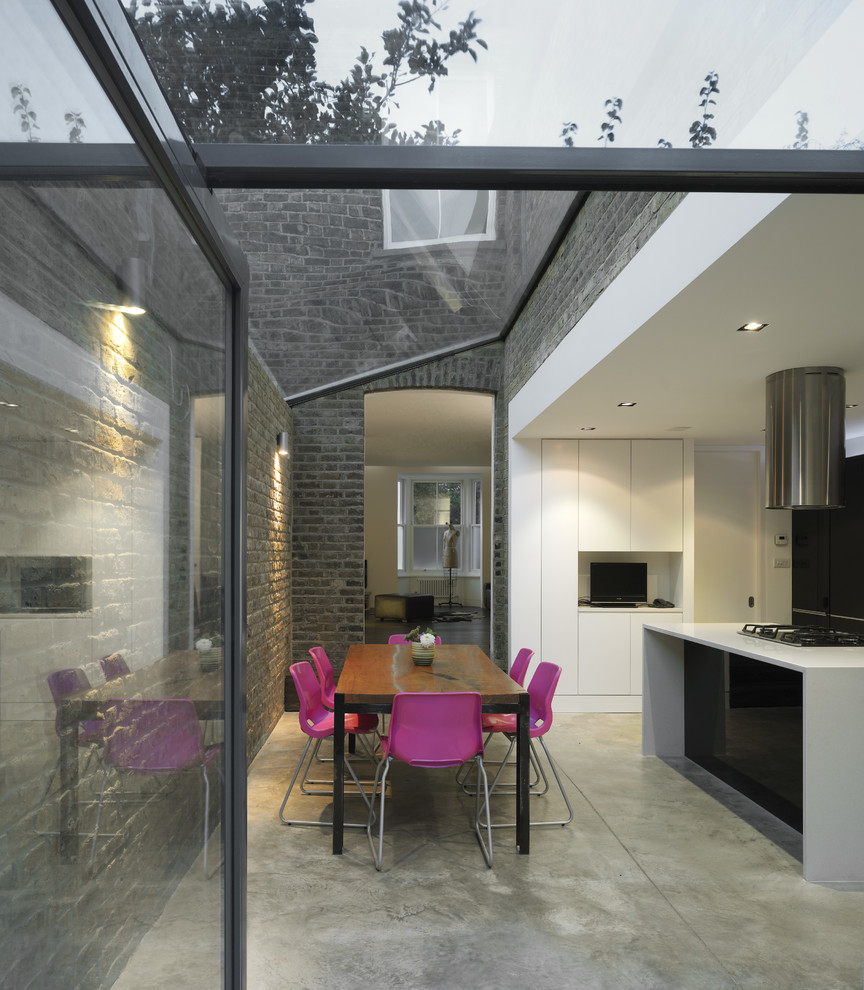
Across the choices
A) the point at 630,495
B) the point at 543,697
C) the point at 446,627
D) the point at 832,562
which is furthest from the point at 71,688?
the point at 446,627

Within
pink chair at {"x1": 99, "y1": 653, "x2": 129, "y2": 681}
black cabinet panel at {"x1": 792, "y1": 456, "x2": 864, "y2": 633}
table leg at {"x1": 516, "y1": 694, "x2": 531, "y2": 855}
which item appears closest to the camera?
pink chair at {"x1": 99, "y1": 653, "x2": 129, "y2": 681}

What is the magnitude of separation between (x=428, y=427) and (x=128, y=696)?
9375 millimetres

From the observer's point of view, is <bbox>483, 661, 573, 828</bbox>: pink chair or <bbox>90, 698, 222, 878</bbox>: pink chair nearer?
<bbox>90, 698, 222, 878</bbox>: pink chair

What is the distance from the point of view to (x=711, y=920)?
3.11 m

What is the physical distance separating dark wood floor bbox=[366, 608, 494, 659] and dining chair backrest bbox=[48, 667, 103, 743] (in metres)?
9.38

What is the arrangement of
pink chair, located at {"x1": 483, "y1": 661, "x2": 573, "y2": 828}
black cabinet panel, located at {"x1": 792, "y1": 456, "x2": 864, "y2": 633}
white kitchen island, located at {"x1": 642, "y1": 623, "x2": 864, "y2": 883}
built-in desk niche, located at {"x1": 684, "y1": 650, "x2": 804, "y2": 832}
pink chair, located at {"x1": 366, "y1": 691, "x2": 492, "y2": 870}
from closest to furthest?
white kitchen island, located at {"x1": 642, "y1": 623, "x2": 864, "y2": 883} → pink chair, located at {"x1": 366, "y1": 691, "x2": 492, "y2": 870} → built-in desk niche, located at {"x1": 684, "y1": 650, "x2": 804, "y2": 832} → pink chair, located at {"x1": 483, "y1": 661, "x2": 573, "y2": 828} → black cabinet panel, located at {"x1": 792, "y1": 456, "x2": 864, "y2": 633}

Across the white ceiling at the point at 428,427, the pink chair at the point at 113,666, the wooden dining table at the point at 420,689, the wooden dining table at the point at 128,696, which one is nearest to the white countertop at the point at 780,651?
the wooden dining table at the point at 420,689

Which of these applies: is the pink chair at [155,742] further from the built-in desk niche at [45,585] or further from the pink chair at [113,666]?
the built-in desk niche at [45,585]

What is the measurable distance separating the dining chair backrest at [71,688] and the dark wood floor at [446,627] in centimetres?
938

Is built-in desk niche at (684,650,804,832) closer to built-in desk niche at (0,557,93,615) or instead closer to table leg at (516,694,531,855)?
table leg at (516,694,531,855)

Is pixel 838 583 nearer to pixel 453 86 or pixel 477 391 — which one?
pixel 477 391

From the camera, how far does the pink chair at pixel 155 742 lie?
1166 mm

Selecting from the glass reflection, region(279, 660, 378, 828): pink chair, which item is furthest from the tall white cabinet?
the glass reflection

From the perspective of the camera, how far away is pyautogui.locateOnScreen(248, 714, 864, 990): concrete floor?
272 cm
